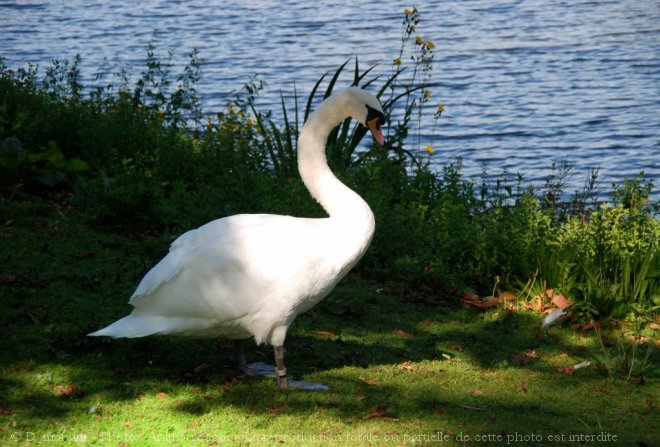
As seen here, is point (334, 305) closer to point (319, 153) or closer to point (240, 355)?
point (240, 355)

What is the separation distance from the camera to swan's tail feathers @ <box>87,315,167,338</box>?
5258mm

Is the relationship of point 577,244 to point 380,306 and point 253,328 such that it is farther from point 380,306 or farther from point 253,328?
point 253,328

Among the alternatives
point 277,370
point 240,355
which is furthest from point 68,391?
point 277,370

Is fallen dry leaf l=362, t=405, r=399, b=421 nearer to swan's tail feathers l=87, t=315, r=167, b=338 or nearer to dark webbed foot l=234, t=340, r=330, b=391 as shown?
dark webbed foot l=234, t=340, r=330, b=391

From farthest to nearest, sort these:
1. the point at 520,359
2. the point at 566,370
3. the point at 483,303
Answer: the point at 483,303
the point at 520,359
the point at 566,370

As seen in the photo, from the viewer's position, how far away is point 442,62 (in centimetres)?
1720

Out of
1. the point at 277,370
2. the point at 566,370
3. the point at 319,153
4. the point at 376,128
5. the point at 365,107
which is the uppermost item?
the point at 365,107

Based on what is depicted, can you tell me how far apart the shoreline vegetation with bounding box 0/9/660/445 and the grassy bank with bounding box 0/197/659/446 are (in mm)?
17

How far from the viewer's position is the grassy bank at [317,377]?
16.3 feet

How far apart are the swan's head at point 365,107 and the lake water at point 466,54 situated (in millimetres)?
6101

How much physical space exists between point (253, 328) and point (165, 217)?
318 cm

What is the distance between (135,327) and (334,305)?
2096 millimetres

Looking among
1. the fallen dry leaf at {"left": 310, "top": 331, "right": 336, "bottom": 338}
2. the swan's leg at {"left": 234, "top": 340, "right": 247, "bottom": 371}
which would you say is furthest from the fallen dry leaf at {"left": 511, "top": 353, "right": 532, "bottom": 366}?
the swan's leg at {"left": 234, "top": 340, "right": 247, "bottom": 371}

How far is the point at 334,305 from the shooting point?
711 cm
